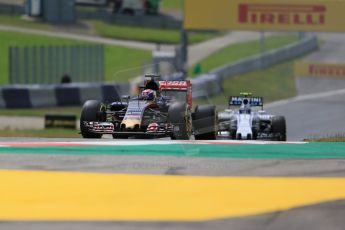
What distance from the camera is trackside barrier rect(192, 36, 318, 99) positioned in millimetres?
32969

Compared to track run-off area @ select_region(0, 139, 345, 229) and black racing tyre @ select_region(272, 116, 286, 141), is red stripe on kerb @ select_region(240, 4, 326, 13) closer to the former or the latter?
black racing tyre @ select_region(272, 116, 286, 141)

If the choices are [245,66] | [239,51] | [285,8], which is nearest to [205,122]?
[285,8]

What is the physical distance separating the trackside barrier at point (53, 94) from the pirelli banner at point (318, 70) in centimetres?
1111

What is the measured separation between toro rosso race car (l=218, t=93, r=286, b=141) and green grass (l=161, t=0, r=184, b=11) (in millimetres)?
54624

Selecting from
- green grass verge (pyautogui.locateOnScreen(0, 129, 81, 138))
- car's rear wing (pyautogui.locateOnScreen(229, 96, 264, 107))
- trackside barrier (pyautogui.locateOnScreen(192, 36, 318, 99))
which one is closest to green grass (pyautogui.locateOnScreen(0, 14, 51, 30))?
trackside barrier (pyautogui.locateOnScreen(192, 36, 318, 99))

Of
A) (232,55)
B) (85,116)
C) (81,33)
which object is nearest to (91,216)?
(85,116)

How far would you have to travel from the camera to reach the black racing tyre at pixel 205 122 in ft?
56.4

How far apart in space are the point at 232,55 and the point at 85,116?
35.4 meters

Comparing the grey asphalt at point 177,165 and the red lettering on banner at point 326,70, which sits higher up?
the red lettering on banner at point 326,70

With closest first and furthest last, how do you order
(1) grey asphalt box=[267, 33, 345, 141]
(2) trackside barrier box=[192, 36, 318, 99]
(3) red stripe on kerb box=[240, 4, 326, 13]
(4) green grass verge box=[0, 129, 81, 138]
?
(4) green grass verge box=[0, 129, 81, 138]
(1) grey asphalt box=[267, 33, 345, 141]
(2) trackside barrier box=[192, 36, 318, 99]
(3) red stripe on kerb box=[240, 4, 326, 13]

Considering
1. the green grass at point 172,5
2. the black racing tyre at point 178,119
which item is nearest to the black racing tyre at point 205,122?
the black racing tyre at point 178,119

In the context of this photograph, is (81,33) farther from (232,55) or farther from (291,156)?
(291,156)

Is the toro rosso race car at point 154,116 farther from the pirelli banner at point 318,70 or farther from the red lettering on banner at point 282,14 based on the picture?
the pirelli banner at point 318,70

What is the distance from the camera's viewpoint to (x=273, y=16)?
124 feet
